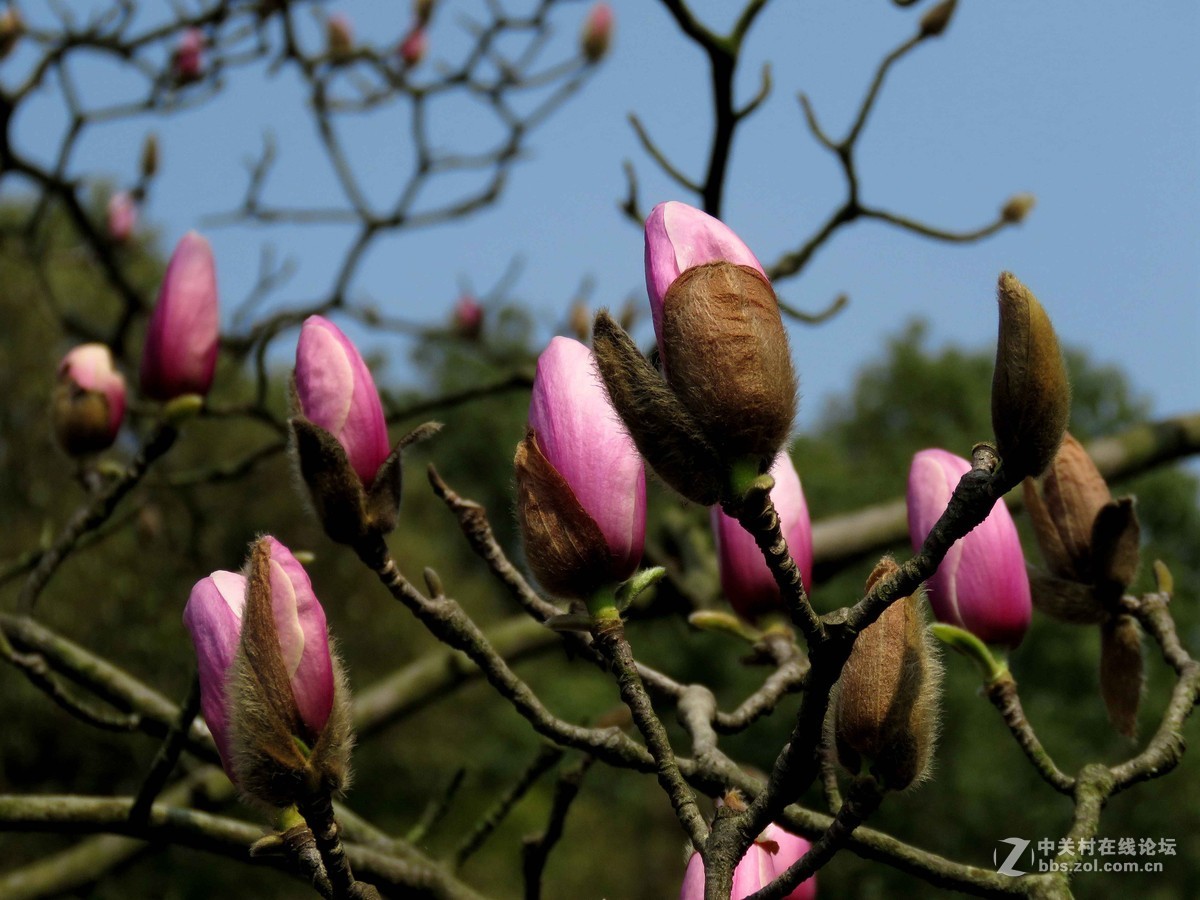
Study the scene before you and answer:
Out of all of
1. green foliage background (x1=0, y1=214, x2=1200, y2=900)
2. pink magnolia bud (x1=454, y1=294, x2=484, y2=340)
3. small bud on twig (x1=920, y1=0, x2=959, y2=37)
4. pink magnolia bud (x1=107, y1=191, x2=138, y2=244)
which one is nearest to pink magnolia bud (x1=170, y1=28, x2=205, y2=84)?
pink magnolia bud (x1=107, y1=191, x2=138, y2=244)

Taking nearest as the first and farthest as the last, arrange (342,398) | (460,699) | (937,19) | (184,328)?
(342,398)
(184,328)
(937,19)
(460,699)

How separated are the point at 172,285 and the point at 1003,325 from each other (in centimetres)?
99

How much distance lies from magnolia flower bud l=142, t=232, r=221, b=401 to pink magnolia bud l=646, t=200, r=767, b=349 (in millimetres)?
813

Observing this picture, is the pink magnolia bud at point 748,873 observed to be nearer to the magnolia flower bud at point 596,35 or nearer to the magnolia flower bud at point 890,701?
the magnolia flower bud at point 890,701

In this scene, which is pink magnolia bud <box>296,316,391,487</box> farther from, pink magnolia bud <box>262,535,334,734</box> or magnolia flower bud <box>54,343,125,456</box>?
magnolia flower bud <box>54,343,125,456</box>

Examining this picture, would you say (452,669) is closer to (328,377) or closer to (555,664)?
(328,377)

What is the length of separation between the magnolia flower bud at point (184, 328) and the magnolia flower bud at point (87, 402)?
177 millimetres

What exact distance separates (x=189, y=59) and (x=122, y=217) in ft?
1.89

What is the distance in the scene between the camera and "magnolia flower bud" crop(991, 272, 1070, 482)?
0.57 m

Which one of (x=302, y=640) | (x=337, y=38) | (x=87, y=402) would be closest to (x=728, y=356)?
(x=302, y=640)

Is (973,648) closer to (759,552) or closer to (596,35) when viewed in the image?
(759,552)

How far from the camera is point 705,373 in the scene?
60 centimetres

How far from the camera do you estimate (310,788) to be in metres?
0.67

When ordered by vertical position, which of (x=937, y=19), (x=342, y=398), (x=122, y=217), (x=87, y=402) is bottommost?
(x=342, y=398)
